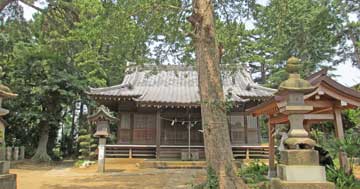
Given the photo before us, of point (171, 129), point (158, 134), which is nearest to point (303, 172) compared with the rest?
point (158, 134)

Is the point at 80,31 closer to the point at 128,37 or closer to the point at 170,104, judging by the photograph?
the point at 170,104

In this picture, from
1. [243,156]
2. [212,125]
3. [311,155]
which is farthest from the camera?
[243,156]

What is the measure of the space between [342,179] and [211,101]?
131 inches

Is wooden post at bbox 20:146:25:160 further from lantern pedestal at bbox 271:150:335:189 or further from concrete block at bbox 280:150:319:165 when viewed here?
concrete block at bbox 280:150:319:165

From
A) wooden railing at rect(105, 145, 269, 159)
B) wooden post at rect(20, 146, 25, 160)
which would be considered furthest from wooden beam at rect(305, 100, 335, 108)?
wooden post at rect(20, 146, 25, 160)

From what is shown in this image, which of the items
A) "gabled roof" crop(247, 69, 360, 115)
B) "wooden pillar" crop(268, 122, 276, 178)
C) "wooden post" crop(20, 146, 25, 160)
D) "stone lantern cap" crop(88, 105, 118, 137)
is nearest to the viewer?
"gabled roof" crop(247, 69, 360, 115)

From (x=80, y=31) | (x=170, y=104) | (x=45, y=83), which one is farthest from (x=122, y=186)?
(x=45, y=83)

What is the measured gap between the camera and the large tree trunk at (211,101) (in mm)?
5785

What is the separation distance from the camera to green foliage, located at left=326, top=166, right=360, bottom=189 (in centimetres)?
627

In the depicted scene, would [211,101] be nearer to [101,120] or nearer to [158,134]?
[101,120]

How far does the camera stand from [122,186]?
870cm

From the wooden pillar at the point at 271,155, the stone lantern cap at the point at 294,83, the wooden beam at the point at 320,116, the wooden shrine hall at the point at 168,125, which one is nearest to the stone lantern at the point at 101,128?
the wooden shrine hall at the point at 168,125

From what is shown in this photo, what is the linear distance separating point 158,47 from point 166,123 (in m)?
9.02

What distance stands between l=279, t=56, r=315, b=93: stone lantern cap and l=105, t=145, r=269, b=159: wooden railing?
11075 mm
